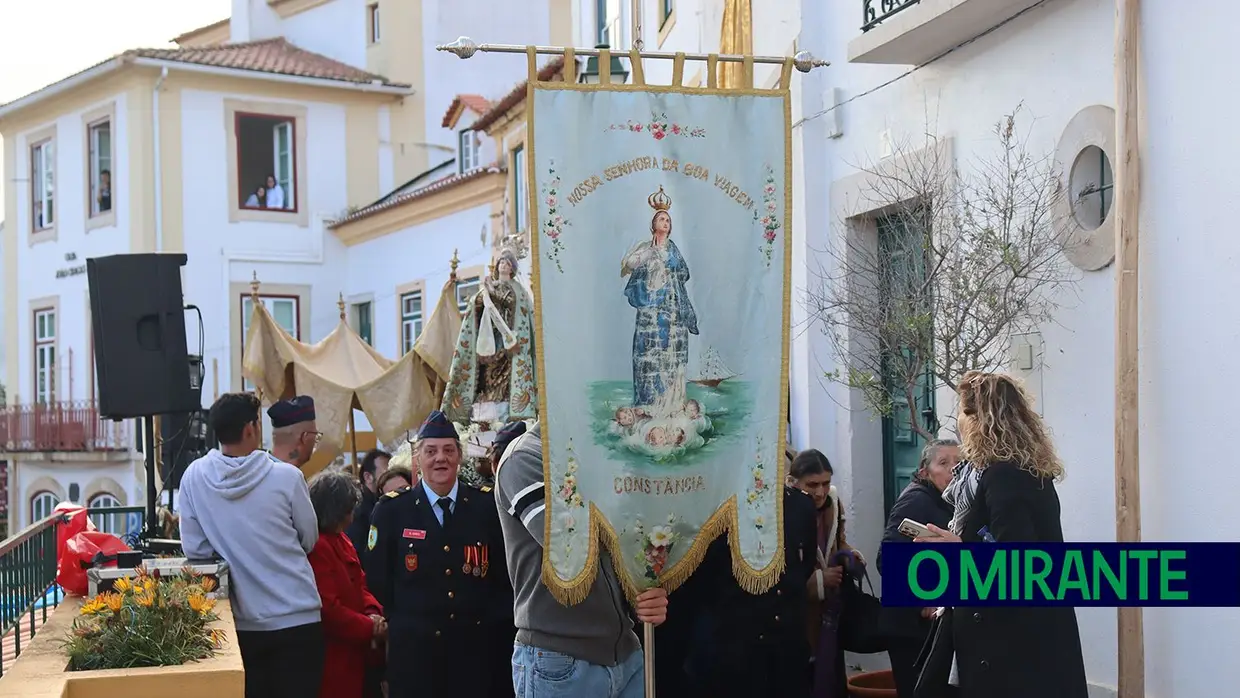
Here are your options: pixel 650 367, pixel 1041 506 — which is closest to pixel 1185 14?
pixel 1041 506

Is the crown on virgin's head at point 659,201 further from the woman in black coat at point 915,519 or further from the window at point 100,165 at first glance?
the window at point 100,165

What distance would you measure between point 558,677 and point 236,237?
23458 mm

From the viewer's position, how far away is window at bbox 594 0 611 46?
1761 centimetres

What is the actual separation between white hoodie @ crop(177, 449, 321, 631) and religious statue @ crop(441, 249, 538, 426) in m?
3.67

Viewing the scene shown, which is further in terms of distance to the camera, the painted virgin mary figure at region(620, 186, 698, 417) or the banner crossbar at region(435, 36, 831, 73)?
the banner crossbar at region(435, 36, 831, 73)

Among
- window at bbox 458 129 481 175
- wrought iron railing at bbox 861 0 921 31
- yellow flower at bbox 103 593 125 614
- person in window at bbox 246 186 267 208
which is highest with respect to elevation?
window at bbox 458 129 481 175

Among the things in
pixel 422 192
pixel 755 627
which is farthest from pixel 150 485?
pixel 422 192

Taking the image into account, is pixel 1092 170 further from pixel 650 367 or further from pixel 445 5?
pixel 445 5

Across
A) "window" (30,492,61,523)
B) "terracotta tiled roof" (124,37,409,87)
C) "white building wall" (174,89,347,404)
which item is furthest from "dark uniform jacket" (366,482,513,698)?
"window" (30,492,61,523)

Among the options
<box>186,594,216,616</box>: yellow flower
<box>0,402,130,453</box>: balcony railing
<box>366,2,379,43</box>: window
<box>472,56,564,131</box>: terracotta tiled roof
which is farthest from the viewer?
<box>366,2,379,43</box>: window

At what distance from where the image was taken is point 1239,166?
19.9 ft

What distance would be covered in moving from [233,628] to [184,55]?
895 inches

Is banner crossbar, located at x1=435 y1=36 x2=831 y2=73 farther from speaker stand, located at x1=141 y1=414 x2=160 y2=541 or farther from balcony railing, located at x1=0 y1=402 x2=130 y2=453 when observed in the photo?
balcony railing, located at x1=0 y1=402 x2=130 y2=453

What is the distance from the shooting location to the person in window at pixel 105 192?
27734 millimetres
